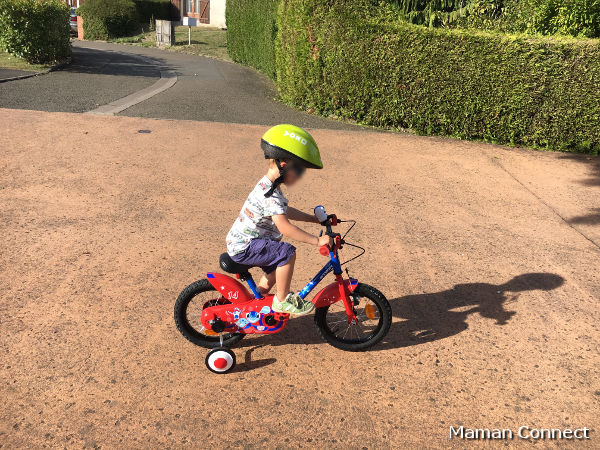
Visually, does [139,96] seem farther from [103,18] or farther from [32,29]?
[103,18]


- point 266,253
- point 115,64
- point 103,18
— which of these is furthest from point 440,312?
point 103,18

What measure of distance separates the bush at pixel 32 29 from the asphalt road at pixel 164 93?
0.90 meters

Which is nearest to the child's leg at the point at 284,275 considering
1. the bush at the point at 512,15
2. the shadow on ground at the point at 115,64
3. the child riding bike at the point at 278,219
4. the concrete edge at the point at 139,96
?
the child riding bike at the point at 278,219

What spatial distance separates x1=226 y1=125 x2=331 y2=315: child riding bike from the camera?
321cm

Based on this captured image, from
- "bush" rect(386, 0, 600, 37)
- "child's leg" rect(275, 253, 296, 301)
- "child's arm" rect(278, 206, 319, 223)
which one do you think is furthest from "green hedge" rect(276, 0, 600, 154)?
"child's leg" rect(275, 253, 296, 301)

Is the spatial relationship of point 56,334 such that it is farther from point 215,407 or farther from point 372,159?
point 372,159

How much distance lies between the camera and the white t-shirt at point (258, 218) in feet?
10.7

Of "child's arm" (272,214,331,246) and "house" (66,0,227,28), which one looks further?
"house" (66,0,227,28)

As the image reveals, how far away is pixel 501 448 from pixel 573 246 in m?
3.55

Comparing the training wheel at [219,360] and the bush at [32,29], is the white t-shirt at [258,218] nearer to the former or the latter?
the training wheel at [219,360]

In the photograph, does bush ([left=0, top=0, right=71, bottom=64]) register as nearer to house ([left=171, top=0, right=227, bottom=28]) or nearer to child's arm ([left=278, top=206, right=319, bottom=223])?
child's arm ([left=278, top=206, right=319, bottom=223])

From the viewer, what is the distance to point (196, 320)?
156 inches

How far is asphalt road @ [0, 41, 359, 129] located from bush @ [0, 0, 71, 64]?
35.6 inches

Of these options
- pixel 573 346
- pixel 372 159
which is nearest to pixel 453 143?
pixel 372 159
